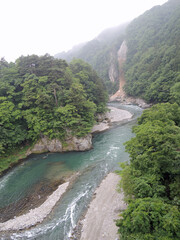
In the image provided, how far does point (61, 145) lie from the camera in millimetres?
30047

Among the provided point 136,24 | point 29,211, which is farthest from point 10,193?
point 136,24

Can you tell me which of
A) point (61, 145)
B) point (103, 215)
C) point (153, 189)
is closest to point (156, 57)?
point (61, 145)

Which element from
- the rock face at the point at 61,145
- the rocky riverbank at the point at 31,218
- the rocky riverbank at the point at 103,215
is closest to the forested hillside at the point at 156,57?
the rock face at the point at 61,145

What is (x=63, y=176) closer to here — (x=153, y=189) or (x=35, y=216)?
(x=35, y=216)

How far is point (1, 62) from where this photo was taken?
4056 centimetres

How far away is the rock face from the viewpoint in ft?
97.2

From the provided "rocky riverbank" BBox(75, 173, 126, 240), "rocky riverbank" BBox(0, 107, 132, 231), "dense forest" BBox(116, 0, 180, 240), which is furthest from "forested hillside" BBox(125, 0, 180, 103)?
"rocky riverbank" BBox(0, 107, 132, 231)

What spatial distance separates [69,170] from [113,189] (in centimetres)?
862

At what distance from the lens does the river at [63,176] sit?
→ 1378cm

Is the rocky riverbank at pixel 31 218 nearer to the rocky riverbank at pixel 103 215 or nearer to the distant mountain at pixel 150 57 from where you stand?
the rocky riverbank at pixel 103 215

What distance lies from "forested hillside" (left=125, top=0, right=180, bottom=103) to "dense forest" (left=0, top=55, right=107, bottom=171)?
105ft

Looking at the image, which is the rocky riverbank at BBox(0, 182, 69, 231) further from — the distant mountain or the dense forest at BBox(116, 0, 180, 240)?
the distant mountain

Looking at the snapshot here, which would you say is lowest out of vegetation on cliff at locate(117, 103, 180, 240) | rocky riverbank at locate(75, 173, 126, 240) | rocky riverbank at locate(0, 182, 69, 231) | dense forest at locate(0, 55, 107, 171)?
rocky riverbank at locate(75, 173, 126, 240)

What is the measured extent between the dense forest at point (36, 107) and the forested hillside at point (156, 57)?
3195 cm
